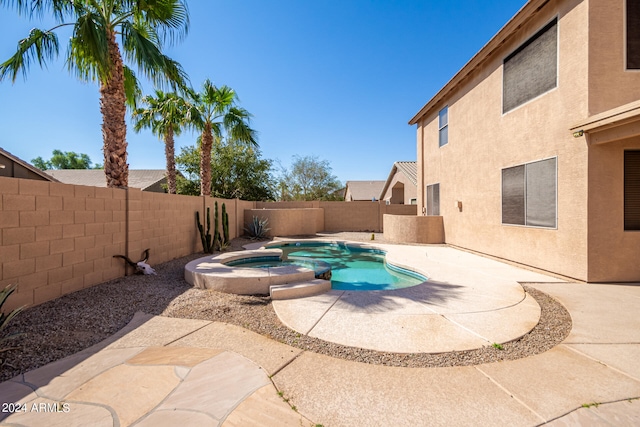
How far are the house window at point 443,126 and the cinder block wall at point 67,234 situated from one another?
11.6 metres

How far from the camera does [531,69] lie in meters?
7.12

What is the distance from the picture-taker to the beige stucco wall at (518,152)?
5863 millimetres

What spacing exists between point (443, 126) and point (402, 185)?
11608 mm

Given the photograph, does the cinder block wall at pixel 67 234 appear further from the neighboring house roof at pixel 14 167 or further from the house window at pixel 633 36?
the house window at pixel 633 36

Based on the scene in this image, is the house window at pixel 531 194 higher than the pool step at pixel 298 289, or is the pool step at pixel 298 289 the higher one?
the house window at pixel 531 194

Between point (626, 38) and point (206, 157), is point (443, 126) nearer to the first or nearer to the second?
point (626, 38)

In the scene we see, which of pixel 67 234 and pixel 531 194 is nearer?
pixel 67 234

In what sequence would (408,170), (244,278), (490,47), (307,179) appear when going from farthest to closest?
(307,179), (408,170), (490,47), (244,278)

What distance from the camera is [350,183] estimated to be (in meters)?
37.5

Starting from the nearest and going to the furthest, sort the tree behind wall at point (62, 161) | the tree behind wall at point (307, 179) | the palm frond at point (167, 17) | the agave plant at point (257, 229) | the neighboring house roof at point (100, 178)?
the palm frond at point (167, 17) → the agave plant at point (257, 229) → the neighboring house roof at point (100, 178) → the tree behind wall at point (307, 179) → the tree behind wall at point (62, 161)

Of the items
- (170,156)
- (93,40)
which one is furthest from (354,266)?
(170,156)

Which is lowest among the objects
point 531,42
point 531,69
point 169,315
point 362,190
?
point 169,315

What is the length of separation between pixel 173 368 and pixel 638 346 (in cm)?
550

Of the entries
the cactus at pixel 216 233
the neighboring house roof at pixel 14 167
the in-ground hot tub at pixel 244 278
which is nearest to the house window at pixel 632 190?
the in-ground hot tub at pixel 244 278
